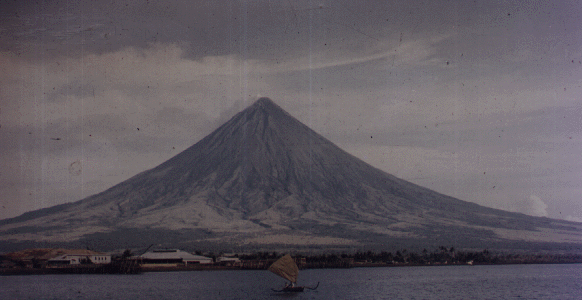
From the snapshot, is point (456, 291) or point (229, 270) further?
point (229, 270)

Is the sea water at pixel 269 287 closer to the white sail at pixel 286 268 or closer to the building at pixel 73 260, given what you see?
the white sail at pixel 286 268

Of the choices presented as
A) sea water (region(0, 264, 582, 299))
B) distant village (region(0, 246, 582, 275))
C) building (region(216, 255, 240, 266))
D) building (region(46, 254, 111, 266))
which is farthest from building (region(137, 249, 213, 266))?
sea water (region(0, 264, 582, 299))

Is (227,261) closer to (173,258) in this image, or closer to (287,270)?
(173,258)

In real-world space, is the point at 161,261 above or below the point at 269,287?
above

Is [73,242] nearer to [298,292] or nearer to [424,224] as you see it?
[424,224]

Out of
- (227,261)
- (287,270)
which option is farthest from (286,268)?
(227,261)

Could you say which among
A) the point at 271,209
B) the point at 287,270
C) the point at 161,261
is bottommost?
the point at 161,261

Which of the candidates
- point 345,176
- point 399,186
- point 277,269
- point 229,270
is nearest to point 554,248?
point 399,186
